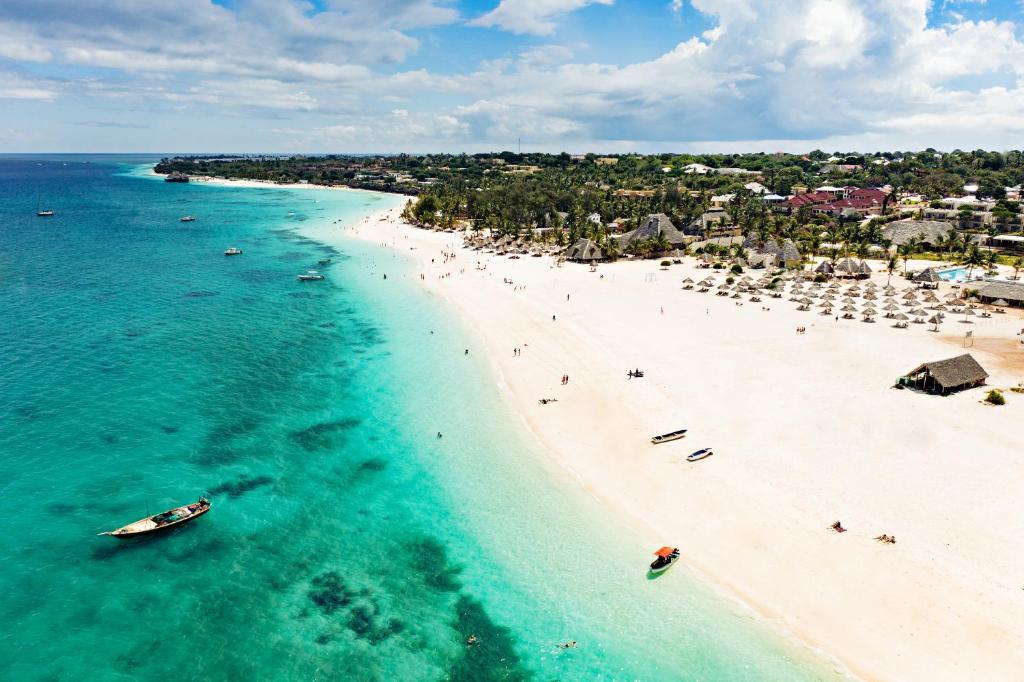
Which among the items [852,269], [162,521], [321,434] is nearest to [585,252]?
[852,269]

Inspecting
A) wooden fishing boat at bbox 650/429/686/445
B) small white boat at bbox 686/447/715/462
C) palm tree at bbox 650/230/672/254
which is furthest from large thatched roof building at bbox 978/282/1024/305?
small white boat at bbox 686/447/715/462

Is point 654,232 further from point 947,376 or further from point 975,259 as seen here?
point 947,376

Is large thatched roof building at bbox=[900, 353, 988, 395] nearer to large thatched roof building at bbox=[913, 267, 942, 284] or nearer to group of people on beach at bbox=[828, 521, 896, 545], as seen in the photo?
group of people on beach at bbox=[828, 521, 896, 545]

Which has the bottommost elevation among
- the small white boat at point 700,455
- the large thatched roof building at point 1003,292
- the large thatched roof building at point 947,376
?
the small white boat at point 700,455

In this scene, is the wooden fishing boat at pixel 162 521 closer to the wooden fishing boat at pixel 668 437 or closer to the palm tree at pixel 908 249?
the wooden fishing boat at pixel 668 437

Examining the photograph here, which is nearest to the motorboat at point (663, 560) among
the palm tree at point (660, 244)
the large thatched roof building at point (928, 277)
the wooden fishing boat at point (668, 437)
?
the wooden fishing boat at point (668, 437)

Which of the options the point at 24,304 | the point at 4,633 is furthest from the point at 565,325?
the point at 24,304
